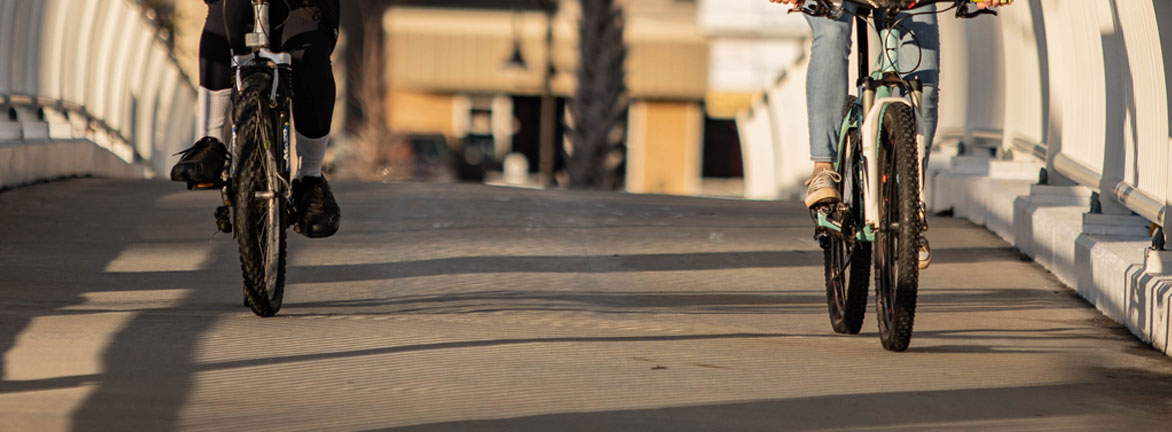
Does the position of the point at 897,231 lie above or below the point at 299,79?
below

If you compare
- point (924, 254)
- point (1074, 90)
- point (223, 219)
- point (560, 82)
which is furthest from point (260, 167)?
point (560, 82)

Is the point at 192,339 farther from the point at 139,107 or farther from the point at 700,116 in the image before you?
the point at 700,116

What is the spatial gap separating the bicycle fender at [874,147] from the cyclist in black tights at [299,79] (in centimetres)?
169

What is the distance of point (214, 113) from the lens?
18.3 feet

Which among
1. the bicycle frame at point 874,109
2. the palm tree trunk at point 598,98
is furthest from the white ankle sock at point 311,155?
the palm tree trunk at point 598,98

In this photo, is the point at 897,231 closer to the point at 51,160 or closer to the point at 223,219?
the point at 223,219

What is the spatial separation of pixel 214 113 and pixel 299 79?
286 millimetres

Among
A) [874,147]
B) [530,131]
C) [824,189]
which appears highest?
[874,147]

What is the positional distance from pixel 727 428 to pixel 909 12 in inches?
79.2

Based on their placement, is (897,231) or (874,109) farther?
(874,109)

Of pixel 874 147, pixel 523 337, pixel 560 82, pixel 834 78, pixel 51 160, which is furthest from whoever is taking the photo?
pixel 560 82

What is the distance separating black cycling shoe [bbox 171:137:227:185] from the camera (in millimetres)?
5270

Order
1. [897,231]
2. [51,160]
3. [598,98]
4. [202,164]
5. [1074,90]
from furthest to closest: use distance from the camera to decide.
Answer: [598,98]
[51,160]
[1074,90]
[202,164]
[897,231]

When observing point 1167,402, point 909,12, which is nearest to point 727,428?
point 1167,402
